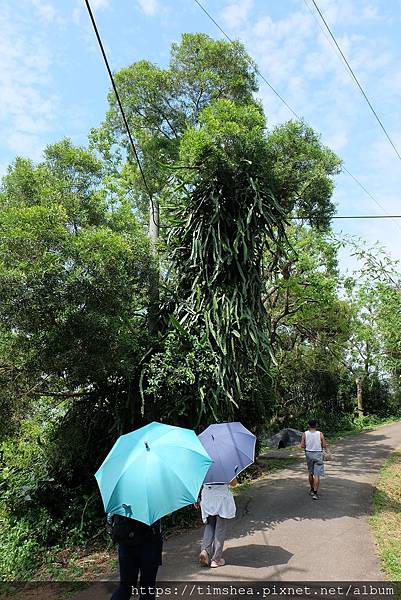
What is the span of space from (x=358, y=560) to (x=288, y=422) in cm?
1647

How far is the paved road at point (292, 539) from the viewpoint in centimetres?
500

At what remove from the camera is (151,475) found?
3.51 m

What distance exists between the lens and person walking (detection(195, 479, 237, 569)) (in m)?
5.11

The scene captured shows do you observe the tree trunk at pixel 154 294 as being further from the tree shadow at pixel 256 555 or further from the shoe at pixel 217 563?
the shoe at pixel 217 563

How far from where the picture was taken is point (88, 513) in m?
6.95

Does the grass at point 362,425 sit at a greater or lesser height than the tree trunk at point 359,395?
lesser

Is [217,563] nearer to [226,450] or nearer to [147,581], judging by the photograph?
[226,450]

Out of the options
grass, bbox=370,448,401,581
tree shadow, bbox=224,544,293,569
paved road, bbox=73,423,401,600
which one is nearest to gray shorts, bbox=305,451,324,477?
paved road, bbox=73,423,401,600

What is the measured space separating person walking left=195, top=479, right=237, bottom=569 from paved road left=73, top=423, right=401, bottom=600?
0.44 feet

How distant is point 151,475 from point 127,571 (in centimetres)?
92

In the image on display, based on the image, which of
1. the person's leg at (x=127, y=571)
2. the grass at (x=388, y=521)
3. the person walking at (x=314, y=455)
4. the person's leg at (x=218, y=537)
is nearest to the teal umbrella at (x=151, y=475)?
the person's leg at (x=127, y=571)

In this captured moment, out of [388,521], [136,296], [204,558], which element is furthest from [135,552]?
[388,521]

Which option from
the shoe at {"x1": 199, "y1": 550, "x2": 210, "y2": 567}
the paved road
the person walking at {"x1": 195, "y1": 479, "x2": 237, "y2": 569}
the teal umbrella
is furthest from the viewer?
the shoe at {"x1": 199, "y1": 550, "x2": 210, "y2": 567}

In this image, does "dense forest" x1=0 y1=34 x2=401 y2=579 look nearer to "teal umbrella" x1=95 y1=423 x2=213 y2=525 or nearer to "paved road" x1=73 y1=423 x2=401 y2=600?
"paved road" x1=73 y1=423 x2=401 y2=600
